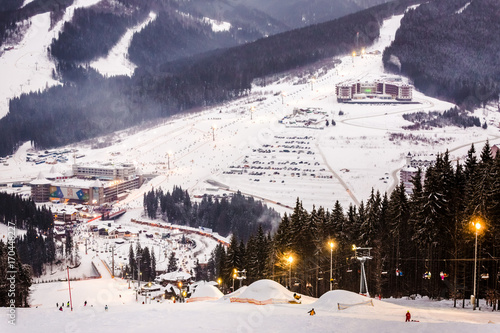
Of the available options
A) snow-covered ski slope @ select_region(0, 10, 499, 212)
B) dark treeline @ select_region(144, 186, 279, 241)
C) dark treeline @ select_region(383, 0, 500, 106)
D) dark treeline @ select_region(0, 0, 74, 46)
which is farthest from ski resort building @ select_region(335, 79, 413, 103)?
dark treeline @ select_region(0, 0, 74, 46)

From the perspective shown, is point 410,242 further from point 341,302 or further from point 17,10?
point 17,10

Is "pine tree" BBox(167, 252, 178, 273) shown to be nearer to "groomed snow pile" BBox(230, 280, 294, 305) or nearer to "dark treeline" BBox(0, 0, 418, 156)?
"groomed snow pile" BBox(230, 280, 294, 305)

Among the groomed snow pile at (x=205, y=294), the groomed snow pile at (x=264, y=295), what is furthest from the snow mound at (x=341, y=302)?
the groomed snow pile at (x=205, y=294)

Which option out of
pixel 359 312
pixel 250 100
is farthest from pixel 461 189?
pixel 250 100

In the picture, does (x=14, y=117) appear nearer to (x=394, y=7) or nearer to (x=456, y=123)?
(x=456, y=123)

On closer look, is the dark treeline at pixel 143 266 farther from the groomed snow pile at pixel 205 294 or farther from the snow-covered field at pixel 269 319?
the snow-covered field at pixel 269 319

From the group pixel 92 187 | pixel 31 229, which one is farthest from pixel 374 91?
pixel 31 229
